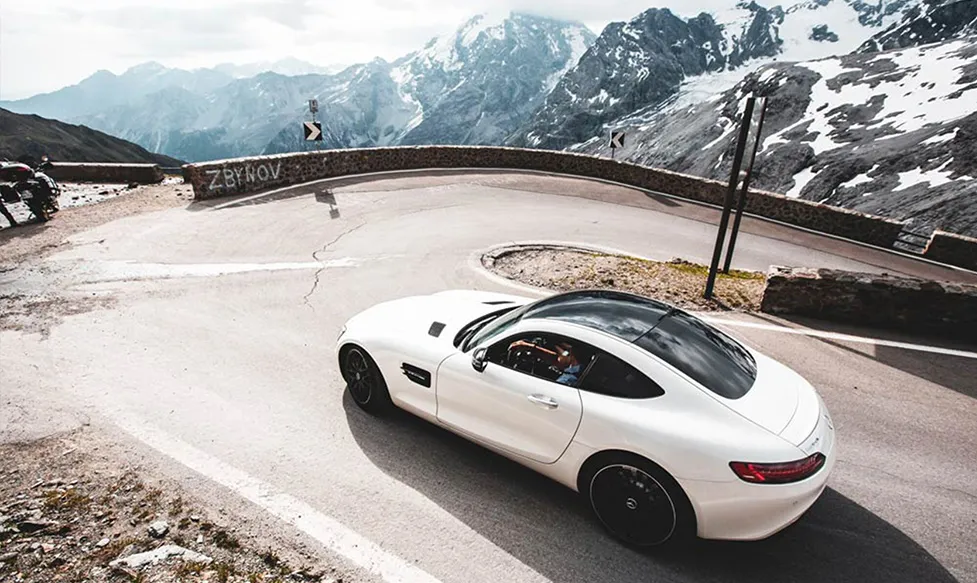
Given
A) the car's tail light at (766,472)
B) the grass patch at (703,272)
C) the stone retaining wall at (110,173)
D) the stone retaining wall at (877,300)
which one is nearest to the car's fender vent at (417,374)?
the car's tail light at (766,472)

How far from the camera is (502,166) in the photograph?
64.5 feet

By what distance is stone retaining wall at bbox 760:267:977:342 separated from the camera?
668 cm

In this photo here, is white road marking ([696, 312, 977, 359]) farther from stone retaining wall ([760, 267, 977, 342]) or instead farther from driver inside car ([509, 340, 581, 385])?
driver inside car ([509, 340, 581, 385])

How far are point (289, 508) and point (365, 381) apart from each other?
1.34m

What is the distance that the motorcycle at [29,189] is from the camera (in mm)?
10500

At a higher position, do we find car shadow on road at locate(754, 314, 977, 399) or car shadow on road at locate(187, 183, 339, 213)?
car shadow on road at locate(187, 183, 339, 213)

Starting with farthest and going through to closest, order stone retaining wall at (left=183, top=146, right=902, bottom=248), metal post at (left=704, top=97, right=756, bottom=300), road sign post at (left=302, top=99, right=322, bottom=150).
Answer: road sign post at (left=302, top=99, right=322, bottom=150) < stone retaining wall at (left=183, top=146, right=902, bottom=248) < metal post at (left=704, top=97, right=756, bottom=300)

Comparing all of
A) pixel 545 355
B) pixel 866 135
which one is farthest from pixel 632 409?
pixel 866 135

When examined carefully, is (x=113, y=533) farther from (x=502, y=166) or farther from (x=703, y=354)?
(x=502, y=166)

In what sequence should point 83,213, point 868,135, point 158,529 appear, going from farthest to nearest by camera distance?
point 868,135 < point 83,213 < point 158,529

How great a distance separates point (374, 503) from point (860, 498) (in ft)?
13.0

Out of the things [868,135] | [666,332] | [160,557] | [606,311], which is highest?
[868,135]

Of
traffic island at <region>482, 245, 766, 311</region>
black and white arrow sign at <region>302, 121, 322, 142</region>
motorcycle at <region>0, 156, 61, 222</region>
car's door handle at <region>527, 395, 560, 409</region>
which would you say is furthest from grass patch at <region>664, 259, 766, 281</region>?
motorcycle at <region>0, 156, 61, 222</region>

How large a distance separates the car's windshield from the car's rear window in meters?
1.10
